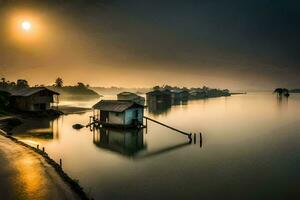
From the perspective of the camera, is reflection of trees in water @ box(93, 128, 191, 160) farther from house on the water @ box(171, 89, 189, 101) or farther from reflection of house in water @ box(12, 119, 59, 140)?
house on the water @ box(171, 89, 189, 101)

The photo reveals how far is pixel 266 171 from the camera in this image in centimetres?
2442

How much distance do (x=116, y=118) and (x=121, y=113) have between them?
1.44 meters

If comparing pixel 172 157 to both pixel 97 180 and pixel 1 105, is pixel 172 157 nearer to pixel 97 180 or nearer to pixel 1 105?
pixel 97 180

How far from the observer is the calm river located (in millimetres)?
19266

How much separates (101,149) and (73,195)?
51.2 ft

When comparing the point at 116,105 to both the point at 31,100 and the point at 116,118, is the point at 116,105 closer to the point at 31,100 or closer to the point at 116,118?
the point at 116,118

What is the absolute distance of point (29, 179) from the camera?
53.8ft

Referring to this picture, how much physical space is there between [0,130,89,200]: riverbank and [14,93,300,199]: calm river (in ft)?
7.70

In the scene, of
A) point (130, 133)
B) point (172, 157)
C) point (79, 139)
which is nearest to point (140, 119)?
point (130, 133)

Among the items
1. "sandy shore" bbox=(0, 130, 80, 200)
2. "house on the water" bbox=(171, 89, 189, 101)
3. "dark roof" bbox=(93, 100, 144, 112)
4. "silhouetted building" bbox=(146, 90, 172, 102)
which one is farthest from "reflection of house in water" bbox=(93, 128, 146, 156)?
"house on the water" bbox=(171, 89, 189, 101)

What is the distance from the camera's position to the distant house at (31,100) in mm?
55625

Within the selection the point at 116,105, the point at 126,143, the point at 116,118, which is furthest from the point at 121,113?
the point at 126,143

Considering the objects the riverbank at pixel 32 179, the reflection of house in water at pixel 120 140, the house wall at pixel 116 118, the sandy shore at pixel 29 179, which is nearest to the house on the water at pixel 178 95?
the house wall at pixel 116 118

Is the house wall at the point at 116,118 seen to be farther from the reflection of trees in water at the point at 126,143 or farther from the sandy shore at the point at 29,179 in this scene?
the sandy shore at the point at 29,179
